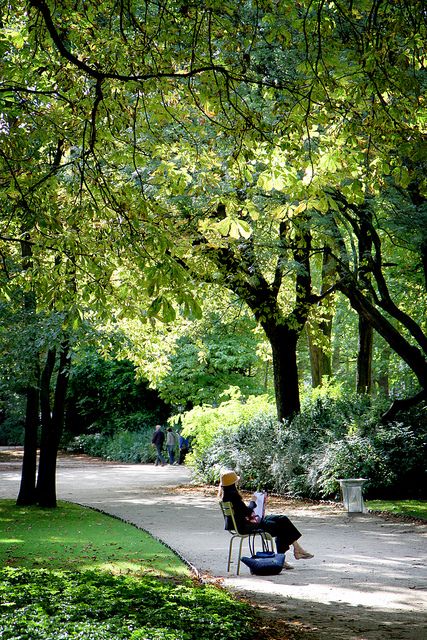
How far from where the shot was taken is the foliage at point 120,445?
3938 cm

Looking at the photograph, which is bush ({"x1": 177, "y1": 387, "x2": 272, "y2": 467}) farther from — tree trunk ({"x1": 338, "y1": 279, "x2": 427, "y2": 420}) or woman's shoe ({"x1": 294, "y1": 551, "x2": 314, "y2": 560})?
woman's shoe ({"x1": 294, "y1": 551, "x2": 314, "y2": 560})

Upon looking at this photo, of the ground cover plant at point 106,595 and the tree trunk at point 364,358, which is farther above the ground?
the tree trunk at point 364,358

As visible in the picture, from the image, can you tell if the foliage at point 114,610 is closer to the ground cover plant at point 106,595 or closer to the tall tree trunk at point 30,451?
the ground cover plant at point 106,595

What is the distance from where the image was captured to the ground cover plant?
6340mm

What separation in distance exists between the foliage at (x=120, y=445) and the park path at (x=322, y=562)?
1639 cm

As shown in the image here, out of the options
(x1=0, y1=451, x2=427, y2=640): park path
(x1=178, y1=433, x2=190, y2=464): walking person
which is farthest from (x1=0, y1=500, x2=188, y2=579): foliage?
(x1=178, y1=433, x2=190, y2=464): walking person

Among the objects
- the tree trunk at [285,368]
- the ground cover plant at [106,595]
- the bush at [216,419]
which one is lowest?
the ground cover plant at [106,595]

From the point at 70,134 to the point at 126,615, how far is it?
18.5ft

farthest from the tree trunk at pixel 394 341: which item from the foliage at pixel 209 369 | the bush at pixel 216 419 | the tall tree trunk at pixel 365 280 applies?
the foliage at pixel 209 369

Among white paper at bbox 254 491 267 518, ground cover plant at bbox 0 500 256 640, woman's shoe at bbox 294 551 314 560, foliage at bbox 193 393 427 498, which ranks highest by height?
foliage at bbox 193 393 427 498

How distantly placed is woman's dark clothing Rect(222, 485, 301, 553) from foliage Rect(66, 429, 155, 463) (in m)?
28.7

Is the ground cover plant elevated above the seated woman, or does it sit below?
below

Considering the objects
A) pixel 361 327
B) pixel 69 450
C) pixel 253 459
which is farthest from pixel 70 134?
pixel 69 450

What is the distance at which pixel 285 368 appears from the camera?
21969 mm
